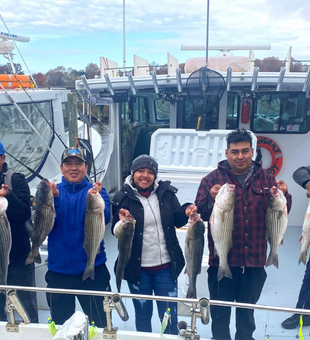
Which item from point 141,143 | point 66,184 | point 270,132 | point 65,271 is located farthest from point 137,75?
point 65,271

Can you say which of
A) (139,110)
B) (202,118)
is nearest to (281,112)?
(202,118)

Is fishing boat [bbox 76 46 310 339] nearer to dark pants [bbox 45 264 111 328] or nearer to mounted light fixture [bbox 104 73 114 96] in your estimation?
mounted light fixture [bbox 104 73 114 96]

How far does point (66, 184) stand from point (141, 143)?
5148 mm

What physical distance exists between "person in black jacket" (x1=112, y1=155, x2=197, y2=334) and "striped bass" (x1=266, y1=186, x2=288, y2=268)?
65cm

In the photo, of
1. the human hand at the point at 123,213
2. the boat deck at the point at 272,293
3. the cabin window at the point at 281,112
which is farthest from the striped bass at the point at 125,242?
the cabin window at the point at 281,112

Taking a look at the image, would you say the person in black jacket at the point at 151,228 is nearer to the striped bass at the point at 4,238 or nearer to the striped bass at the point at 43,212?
the striped bass at the point at 43,212

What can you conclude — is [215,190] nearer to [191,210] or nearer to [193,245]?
[191,210]

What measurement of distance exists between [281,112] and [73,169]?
14.9 ft

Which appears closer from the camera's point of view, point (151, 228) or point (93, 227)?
point (93, 227)

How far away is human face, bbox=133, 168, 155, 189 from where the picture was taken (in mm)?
2775

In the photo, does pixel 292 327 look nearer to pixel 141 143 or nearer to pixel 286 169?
pixel 286 169

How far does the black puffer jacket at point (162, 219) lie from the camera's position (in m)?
2.76

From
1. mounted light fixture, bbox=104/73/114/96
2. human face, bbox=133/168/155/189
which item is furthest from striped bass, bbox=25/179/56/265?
mounted light fixture, bbox=104/73/114/96

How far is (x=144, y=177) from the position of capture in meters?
2.77
